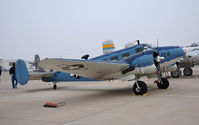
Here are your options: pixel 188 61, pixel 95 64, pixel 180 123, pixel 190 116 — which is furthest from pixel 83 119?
pixel 188 61

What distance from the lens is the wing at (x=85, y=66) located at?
600 cm

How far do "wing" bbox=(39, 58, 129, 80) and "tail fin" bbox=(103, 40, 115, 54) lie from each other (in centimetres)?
422

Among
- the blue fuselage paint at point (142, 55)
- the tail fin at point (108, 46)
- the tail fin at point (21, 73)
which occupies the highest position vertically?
the tail fin at point (108, 46)

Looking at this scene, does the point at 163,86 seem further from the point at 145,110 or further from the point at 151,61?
the point at 145,110

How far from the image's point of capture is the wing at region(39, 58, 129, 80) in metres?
6.00

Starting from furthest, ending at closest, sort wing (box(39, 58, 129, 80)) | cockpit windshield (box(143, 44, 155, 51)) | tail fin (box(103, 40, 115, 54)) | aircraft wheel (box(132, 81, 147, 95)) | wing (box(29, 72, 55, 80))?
tail fin (box(103, 40, 115, 54)) → wing (box(29, 72, 55, 80)) → cockpit windshield (box(143, 44, 155, 51)) → aircraft wheel (box(132, 81, 147, 95)) → wing (box(39, 58, 129, 80))

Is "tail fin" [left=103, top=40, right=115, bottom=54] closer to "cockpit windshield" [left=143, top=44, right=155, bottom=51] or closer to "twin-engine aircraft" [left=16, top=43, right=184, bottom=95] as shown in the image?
"twin-engine aircraft" [left=16, top=43, right=184, bottom=95]

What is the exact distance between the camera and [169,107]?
482 centimetres

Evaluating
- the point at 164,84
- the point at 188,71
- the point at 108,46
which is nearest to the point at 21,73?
the point at 108,46

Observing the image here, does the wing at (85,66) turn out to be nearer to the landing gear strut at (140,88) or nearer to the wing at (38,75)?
the landing gear strut at (140,88)

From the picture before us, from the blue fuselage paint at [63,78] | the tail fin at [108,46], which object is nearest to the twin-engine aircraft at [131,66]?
the blue fuselage paint at [63,78]

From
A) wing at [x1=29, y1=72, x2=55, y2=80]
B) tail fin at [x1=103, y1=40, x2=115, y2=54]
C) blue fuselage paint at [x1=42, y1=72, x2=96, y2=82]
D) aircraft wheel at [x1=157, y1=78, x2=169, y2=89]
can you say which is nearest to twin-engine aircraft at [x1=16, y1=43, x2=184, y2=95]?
aircraft wheel at [x1=157, y1=78, x2=169, y2=89]

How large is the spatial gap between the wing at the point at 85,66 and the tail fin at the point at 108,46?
4218 mm

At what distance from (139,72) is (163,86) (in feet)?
6.92
